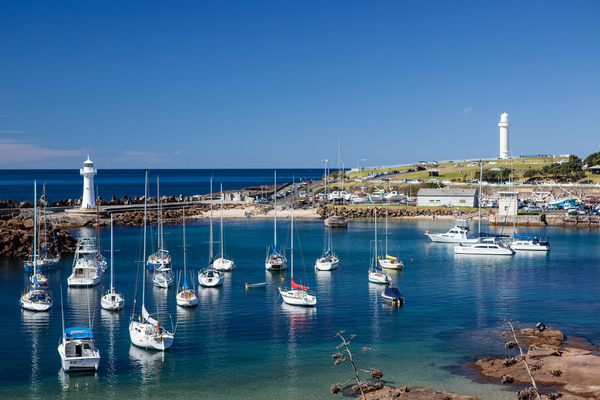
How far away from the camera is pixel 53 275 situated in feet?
156

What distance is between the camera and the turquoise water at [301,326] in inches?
941

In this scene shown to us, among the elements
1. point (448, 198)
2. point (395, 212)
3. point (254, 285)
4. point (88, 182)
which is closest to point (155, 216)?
point (88, 182)

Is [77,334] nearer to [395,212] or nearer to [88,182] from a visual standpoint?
[88,182]

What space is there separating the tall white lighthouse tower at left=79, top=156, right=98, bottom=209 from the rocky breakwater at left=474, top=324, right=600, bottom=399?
77.2m

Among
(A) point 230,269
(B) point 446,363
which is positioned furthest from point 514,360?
(A) point 230,269

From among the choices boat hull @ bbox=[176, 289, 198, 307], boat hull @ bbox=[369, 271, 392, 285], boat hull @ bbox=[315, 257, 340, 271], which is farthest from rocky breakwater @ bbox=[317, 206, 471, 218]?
boat hull @ bbox=[176, 289, 198, 307]

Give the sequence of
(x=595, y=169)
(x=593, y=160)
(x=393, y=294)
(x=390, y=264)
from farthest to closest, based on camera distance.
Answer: (x=593, y=160)
(x=595, y=169)
(x=390, y=264)
(x=393, y=294)

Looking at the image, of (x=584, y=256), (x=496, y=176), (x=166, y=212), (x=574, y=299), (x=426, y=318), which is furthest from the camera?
(x=496, y=176)

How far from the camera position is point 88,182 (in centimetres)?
9019

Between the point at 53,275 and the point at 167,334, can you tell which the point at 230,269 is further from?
the point at 167,334

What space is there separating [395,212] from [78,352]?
262 feet

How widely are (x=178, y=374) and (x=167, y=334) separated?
347cm

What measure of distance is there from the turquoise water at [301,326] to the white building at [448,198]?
41.0 meters

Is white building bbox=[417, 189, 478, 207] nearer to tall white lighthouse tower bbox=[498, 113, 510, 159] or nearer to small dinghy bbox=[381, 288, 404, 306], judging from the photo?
small dinghy bbox=[381, 288, 404, 306]
